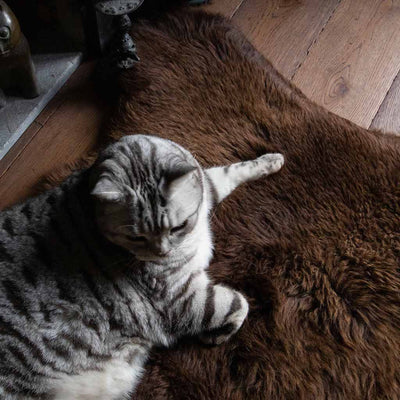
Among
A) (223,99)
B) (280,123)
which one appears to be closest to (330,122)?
(280,123)

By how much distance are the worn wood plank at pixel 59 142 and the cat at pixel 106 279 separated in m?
0.45

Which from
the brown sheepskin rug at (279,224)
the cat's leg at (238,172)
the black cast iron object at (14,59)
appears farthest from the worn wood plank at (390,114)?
the black cast iron object at (14,59)

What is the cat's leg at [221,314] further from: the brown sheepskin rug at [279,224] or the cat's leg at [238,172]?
the cat's leg at [238,172]

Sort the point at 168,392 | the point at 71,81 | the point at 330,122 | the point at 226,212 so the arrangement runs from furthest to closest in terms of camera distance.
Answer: the point at 71,81 < the point at 330,122 < the point at 226,212 < the point at 168,392

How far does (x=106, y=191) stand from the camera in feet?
3.57

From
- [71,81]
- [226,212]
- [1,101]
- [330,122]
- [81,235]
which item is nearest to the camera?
[81,235]

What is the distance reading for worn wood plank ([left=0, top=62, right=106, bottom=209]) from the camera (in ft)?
5.83

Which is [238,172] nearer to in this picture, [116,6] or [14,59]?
[116,6]

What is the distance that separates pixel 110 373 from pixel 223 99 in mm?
971

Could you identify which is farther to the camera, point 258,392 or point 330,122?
point 330,122

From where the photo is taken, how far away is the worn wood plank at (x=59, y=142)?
1777 millimetres

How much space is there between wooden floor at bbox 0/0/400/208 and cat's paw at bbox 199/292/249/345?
2.64 ft

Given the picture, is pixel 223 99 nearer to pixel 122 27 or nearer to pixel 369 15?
pixel 122 27

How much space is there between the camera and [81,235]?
1266 millimetres
